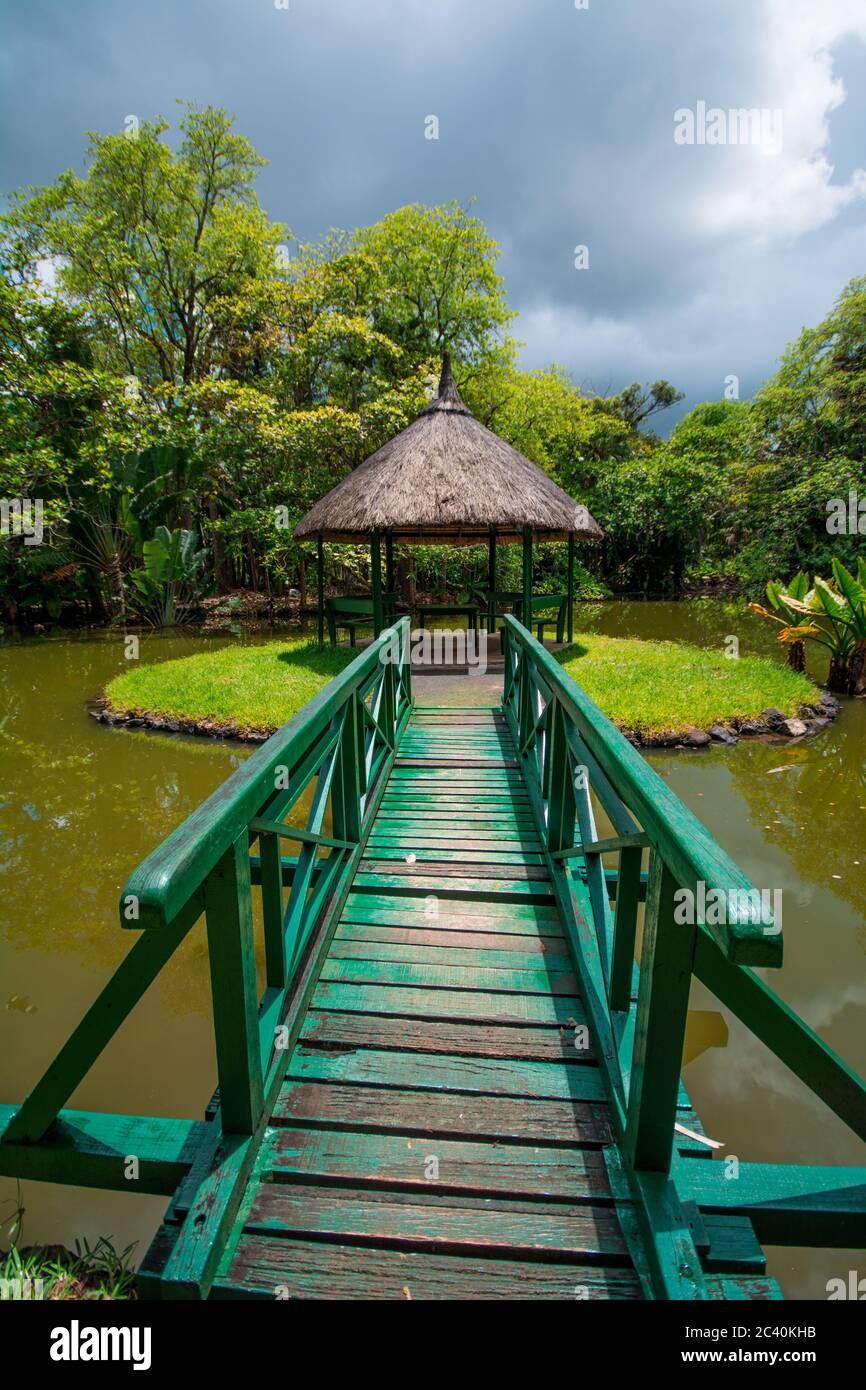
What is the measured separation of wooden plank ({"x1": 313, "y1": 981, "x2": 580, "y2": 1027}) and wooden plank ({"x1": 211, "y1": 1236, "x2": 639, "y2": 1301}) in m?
0.82

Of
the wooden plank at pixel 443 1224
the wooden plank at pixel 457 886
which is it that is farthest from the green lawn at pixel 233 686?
the wooden plank at pixel 443 1224

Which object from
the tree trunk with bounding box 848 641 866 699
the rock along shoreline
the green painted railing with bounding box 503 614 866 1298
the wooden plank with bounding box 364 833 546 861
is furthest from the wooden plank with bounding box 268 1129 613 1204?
the tree trunk with bounding box 848 641 866 699

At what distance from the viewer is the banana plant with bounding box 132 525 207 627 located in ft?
48.6

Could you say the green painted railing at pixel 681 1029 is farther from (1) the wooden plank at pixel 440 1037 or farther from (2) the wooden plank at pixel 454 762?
(2) the wooden plank at pixel 454 762

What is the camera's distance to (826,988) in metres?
3.55

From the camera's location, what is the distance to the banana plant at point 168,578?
1482cm

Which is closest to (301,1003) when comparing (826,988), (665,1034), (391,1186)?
(391,1186)

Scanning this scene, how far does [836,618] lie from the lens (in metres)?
9.15

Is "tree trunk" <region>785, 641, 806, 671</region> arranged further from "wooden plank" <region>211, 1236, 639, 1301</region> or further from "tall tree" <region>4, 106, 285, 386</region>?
"tall tree" <region>4, 106, 285, 386</region>

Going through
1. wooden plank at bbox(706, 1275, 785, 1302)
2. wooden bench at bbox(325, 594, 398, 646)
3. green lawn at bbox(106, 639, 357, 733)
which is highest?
wooden bench at bbox(325, 594, 398, 646)

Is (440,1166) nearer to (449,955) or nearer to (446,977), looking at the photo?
(446,977)

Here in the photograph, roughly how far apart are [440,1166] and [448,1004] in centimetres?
68

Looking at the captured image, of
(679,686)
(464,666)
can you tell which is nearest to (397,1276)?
(464,666)

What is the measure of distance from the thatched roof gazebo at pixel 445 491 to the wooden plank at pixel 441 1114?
26.4 feet
